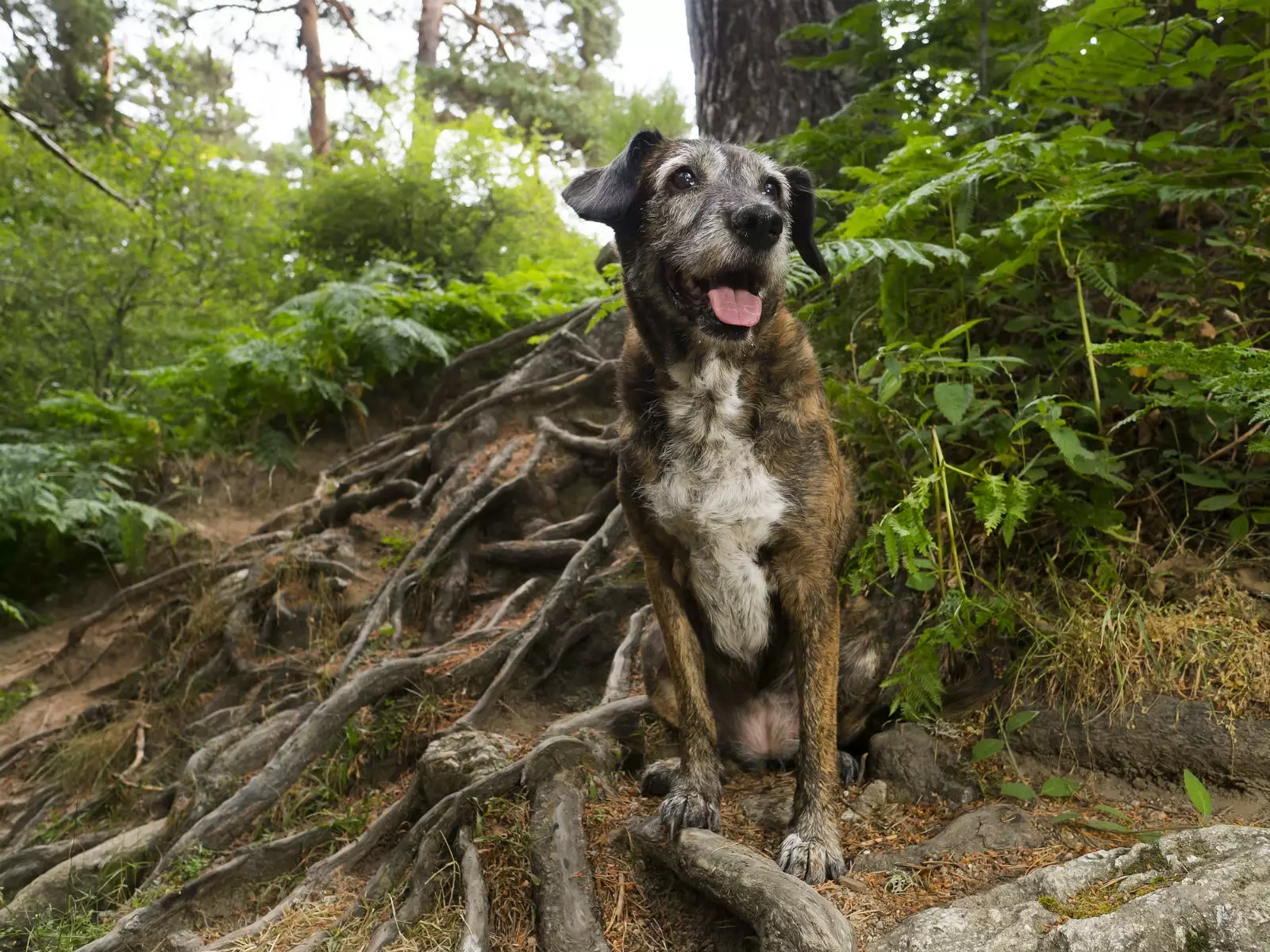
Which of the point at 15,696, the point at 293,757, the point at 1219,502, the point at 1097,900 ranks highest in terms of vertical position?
the point at 1219,502

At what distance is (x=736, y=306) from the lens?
312cm

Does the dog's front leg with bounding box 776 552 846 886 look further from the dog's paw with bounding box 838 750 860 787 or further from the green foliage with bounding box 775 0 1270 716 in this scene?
the dog's paw with bounding box 838 750 860 787

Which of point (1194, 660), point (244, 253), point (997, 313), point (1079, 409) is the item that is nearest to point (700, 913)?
point (1194, 660)

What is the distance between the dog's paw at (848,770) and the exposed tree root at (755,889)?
2.52ft

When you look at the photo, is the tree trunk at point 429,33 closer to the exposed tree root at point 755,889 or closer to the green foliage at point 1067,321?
the green foliage at point 1067,321

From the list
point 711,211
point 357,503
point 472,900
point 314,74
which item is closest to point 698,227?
point 711,211

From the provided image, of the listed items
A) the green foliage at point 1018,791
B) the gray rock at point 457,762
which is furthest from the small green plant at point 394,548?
the green foliage at point 1018,791

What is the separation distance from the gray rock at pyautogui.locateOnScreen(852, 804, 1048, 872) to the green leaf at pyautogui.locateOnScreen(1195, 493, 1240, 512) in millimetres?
1446

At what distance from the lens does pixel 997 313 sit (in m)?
4.32

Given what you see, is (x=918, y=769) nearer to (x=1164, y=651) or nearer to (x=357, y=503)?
(x=1164, y=651)

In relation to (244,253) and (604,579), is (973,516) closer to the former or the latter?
(604,579)

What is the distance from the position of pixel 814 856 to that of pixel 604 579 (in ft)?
8.40

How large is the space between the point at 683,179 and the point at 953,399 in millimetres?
1442

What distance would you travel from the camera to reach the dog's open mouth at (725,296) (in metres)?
3.12
